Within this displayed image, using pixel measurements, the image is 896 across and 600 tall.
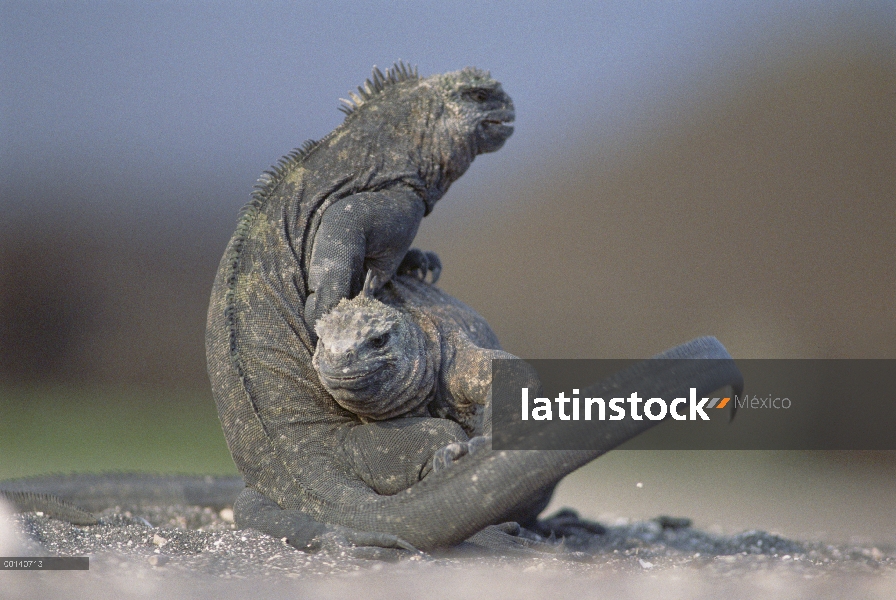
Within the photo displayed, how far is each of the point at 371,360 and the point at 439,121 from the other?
134 centimetres

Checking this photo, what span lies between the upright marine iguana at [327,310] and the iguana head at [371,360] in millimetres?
128

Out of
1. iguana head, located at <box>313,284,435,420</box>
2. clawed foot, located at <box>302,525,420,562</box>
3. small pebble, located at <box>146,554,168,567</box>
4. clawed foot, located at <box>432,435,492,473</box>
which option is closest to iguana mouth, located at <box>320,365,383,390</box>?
iguana head, located at <box>313,284,435,420</box>

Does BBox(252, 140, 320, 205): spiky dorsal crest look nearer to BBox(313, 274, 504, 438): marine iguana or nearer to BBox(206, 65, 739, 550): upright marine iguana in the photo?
BBox(206, 65, 739, 550): upright marine iguana

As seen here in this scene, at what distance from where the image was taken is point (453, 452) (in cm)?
396

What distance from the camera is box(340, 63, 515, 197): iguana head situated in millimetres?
4566

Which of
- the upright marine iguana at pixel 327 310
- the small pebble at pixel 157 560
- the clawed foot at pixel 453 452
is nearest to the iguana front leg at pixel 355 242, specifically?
the upright marine iguana at pixel 327 310

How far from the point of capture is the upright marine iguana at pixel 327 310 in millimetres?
3795

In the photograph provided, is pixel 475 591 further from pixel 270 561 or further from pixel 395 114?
pixel 395 114

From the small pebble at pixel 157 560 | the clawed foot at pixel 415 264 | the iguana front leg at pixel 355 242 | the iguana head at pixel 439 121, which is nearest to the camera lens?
the small pebble at pixel 157 560

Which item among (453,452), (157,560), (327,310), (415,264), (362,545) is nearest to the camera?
(157,560)

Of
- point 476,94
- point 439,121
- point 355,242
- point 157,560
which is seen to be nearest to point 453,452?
point 355,242

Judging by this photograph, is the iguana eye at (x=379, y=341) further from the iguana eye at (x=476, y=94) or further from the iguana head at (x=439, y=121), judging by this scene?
→ the iguana eye at (x=476, y=94)

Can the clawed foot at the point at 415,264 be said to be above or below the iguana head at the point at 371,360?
above

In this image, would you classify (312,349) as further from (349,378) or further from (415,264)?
(415,264)
